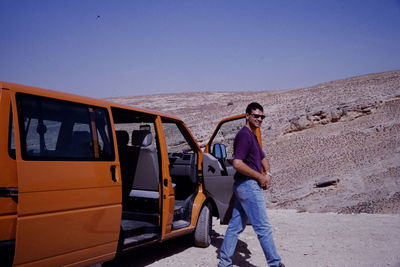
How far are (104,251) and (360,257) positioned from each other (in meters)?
3.64

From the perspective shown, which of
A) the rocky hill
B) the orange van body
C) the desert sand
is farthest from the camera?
the rocky hill

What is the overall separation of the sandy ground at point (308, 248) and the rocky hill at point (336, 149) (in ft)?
10.1

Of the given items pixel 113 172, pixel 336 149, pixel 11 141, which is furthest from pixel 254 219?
pixel 336 149

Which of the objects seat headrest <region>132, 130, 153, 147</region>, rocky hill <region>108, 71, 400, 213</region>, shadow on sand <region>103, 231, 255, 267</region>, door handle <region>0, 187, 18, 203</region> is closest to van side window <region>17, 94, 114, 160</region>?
door handle <region>0, 187, 18, 203</region>

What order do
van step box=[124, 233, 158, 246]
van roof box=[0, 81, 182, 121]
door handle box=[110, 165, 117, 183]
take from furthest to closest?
van step box=[124, 233, 158, 246] < door handle box=[110, 165, 117, 183] < van roof box=[0, 81, 182, 121]

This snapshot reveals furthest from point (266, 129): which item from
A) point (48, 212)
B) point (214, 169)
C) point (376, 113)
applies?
point (48, 212)

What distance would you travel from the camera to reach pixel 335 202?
11.2 metres

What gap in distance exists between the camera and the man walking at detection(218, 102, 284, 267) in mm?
3822

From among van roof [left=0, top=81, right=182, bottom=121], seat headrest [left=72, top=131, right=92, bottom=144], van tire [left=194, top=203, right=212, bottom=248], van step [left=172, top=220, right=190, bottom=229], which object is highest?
van roof [left=0, top=81, right=182, bottom=121]

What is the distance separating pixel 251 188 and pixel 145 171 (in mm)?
1603

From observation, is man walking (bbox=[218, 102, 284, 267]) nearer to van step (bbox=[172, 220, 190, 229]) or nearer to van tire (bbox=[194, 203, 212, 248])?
van step (bbox=[172, 220, 190, 229])

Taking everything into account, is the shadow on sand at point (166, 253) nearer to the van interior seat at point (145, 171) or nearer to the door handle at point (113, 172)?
the van interior seat at point (145, 171)

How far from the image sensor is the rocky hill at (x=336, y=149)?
37.8ft

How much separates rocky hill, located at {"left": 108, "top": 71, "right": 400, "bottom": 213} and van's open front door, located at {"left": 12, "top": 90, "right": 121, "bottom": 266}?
26.2 ft
